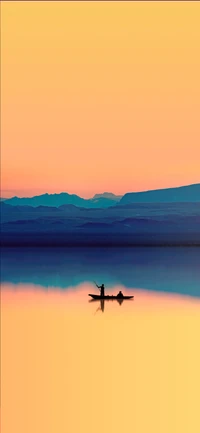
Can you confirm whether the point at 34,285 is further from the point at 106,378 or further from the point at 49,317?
the point at 106,378

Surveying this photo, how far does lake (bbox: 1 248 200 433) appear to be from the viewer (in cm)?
1356

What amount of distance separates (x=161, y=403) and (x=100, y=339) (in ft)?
23.0

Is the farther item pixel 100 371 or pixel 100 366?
pixel 100 366

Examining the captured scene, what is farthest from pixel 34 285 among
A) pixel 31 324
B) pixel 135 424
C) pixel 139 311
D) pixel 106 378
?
pixel 135 424

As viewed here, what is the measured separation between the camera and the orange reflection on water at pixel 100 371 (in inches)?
531

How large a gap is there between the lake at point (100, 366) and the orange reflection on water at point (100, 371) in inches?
0.9

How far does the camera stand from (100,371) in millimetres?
16969

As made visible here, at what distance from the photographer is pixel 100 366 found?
17.4 m

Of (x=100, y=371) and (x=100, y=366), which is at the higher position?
(x=100, y=366)

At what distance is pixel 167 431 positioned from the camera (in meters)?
12.9

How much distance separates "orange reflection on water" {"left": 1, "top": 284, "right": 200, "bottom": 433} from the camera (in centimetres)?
1350

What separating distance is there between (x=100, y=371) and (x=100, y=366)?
1.54 feet

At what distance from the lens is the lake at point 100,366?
13.6m

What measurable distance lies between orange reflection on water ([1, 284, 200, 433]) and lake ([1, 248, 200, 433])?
22 mm
